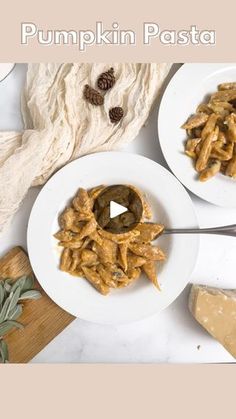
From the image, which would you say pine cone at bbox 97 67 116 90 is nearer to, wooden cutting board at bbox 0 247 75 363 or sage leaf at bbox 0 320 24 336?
wooden cutting board at bbox 0 247 75 363

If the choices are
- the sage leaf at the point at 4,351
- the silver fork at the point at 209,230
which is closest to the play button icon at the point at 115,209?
the silver fork at the point at 209,230

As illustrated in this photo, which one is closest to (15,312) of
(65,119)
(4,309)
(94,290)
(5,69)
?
(4,309)

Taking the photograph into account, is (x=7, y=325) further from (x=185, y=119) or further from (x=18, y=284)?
(x=185, y=119)

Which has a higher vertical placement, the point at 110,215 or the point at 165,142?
the point at 165,142

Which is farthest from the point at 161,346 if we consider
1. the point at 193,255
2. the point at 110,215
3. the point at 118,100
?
the point at 118,100

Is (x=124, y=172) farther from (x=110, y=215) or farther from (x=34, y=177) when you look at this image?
(x=34, y=177)

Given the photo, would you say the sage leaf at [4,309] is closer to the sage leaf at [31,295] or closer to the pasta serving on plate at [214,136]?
the sage leaf at [31,295]

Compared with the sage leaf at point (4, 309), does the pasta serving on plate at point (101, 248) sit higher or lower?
higher
